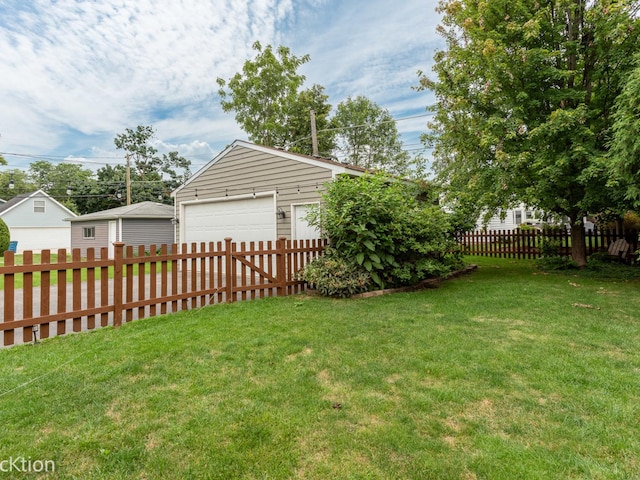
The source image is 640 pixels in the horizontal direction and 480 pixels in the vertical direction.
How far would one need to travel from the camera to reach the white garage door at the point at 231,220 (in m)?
9.51

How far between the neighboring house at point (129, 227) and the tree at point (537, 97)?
1556 cm

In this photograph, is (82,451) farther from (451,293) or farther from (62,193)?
(62,193)

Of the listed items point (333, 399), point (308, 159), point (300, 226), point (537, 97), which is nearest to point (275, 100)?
point (308, 159)

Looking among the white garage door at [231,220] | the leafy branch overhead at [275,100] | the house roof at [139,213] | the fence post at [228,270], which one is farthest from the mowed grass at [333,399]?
the leafy branch overhead at [275,100]

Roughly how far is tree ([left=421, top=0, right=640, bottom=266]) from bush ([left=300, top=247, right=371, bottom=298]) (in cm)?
371

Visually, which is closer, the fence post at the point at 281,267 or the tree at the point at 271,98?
the fence post at the point at 281,267

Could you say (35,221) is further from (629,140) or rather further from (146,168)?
(629,140)

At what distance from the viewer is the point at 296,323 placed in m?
4.26

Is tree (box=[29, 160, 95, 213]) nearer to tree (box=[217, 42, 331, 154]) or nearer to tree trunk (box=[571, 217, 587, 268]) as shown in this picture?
tree (box=[217, 42, 331, 154])

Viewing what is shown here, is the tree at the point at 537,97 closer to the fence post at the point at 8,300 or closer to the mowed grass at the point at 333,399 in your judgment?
the mowed grass at the point at 333,399

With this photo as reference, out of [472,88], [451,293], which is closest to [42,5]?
[472,88]

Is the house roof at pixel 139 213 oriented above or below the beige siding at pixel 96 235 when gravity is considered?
above

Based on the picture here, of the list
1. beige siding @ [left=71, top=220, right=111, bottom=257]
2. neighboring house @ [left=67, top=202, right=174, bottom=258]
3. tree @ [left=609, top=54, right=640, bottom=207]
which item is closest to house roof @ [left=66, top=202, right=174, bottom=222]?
neighboring house @ [left=67, top=202, right=174, bottom=258]

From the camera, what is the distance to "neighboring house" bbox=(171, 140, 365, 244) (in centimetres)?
853
